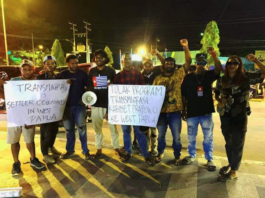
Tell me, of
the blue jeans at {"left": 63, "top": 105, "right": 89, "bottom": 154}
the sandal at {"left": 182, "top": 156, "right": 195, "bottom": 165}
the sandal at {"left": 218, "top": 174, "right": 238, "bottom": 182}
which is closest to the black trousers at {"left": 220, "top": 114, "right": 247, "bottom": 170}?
the sandal at {"left": 218, "top": 174, "right": 238, "bottom": 182}

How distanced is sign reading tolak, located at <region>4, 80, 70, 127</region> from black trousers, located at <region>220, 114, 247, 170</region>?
2892 millimetres

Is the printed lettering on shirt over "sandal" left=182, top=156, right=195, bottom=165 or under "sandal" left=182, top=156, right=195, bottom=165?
over

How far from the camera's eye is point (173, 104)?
3.98 meters

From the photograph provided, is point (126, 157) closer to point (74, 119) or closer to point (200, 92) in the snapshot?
point (74, 119)

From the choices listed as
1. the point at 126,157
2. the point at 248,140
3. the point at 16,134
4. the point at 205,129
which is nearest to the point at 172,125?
the point at 205,129

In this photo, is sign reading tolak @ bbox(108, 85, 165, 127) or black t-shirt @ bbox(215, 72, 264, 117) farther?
sign reading tolak @ bbox(108, 85, 165, 127)

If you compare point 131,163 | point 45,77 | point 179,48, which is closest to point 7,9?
point 45,77

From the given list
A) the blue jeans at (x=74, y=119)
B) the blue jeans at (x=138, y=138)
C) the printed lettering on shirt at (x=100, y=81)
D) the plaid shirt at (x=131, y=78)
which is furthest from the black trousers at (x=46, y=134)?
the plaid shirt at (x=131, y=78)

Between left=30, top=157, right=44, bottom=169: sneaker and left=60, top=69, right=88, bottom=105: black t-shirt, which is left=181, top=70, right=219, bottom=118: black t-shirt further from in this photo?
left=30, top=157, right=44, bottom=169: sneaker

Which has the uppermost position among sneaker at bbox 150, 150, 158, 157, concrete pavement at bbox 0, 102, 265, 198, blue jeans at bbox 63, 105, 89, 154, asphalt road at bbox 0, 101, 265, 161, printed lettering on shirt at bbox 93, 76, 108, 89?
printed lettering on shirt at bbox 93, 76, 108, 89

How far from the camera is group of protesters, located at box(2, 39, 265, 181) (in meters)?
3.51

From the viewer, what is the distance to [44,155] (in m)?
4.29

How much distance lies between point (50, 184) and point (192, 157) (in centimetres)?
253

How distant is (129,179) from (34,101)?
209 centimetres
